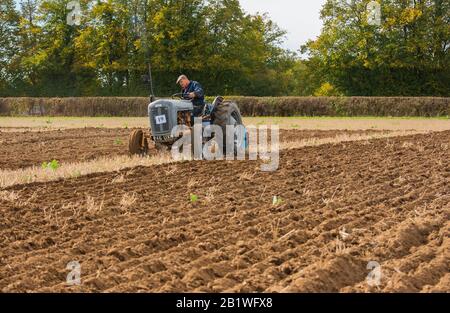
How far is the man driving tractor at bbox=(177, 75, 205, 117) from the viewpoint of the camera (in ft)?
49.9

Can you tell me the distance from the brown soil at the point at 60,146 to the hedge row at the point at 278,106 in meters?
15.6

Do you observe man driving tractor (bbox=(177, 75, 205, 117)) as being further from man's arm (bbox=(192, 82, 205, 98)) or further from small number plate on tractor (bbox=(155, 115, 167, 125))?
small number plate on tractor (bbox=(155, 115, 167, 125))

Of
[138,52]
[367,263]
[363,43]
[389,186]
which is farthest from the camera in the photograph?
[138,52]

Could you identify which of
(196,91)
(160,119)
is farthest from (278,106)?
(160,119)

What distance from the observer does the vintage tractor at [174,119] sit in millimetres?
15141

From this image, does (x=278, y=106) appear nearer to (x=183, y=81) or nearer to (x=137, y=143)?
(x=137, y=143)

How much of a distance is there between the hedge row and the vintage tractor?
92.5 feet

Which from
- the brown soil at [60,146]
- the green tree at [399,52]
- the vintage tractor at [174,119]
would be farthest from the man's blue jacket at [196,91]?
the green tree at [399,52]

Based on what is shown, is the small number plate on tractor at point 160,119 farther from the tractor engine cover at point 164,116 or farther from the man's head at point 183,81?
the man's head at point 183,81


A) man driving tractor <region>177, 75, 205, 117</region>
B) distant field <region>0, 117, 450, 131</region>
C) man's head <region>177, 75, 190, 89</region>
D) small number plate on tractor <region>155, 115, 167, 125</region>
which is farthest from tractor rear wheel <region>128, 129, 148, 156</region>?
distant field <region>0, 117, 450, 131</region>

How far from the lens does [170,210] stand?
9.72 metres
